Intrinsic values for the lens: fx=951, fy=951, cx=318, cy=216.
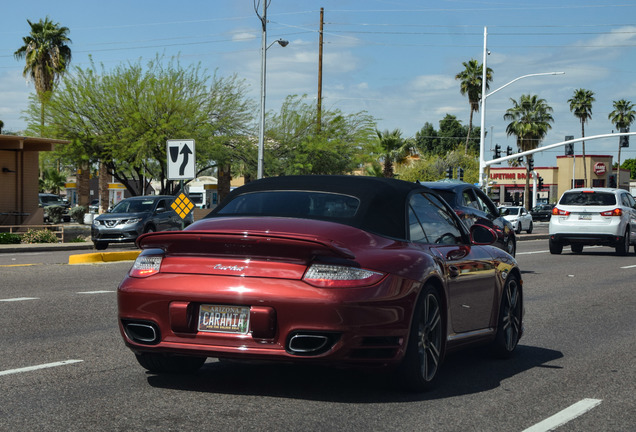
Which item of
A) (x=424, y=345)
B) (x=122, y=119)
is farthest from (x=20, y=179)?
(x=424, y=345)

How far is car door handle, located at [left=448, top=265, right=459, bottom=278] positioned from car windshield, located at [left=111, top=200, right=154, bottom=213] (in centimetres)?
2348

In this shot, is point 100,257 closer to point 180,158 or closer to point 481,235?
point 180,158

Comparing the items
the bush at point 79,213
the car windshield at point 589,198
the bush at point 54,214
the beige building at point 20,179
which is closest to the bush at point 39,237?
the beige building at point 20,179

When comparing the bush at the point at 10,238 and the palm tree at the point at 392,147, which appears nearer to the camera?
the bush at the point at 10,238

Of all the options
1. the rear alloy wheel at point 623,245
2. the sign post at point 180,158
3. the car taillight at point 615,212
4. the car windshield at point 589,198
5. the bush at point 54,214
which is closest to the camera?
the sign post at point 180,158

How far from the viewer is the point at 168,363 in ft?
22.1

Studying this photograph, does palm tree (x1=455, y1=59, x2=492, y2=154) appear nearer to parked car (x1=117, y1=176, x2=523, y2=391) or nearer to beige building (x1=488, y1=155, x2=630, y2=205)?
Result: beige building (x1=488, y1=155, x2=630, y2=205)

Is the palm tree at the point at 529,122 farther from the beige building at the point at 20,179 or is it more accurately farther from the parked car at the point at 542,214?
the beige building at the point at 20,179

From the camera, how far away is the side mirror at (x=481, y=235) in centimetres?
756

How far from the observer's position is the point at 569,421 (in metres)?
5.77

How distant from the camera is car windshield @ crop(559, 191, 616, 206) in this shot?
→ 25.9 m

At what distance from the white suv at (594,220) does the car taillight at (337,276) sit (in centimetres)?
2085

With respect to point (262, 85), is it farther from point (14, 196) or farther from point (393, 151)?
point (393, 151)

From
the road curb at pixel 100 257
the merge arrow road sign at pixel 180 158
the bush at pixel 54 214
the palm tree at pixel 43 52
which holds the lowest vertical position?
the bush at pixel 54 214
